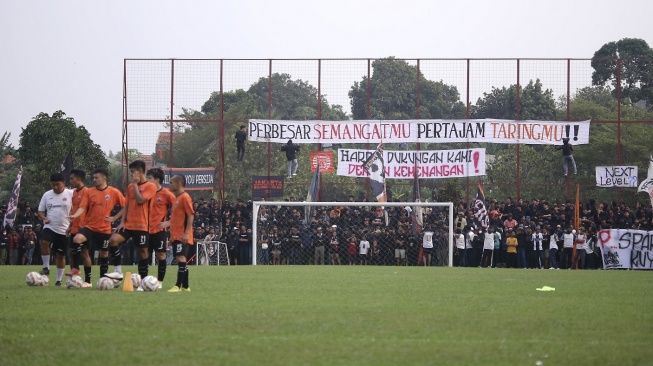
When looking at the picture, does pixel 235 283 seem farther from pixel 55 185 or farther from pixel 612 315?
pixel 612 315

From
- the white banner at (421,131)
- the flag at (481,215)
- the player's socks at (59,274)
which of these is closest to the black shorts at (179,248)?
the player's socks at (59,274)

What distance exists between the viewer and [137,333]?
9734 millimetres

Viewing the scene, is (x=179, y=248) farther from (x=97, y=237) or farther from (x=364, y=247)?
(x=364, y=247)

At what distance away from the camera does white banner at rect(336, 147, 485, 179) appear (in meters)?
38.8

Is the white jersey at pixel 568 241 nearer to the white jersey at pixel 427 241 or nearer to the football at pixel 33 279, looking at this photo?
the white jersey at pixel 427 241

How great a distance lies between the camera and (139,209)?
641 inches

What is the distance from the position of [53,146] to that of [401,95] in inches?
862

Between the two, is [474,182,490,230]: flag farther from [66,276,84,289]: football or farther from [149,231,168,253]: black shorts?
[66,276,84,289]: football

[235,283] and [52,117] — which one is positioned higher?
A: [52,117]

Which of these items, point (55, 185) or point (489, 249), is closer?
point (55, 185)

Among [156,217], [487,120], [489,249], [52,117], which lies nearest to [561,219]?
[489,249]

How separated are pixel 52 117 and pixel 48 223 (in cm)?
3350

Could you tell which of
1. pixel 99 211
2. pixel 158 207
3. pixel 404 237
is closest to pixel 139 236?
pixel 158 207

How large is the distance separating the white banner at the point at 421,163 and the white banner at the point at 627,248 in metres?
6.37
